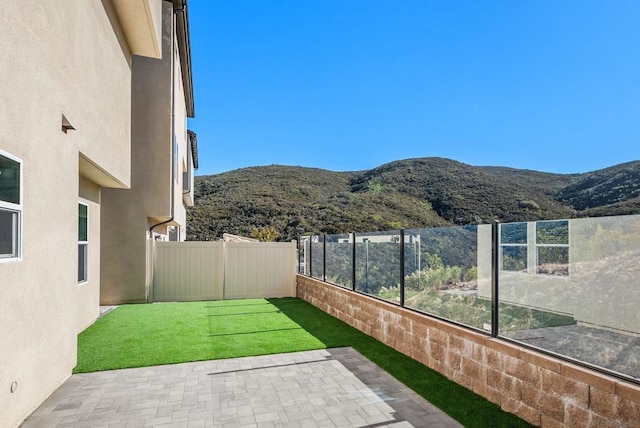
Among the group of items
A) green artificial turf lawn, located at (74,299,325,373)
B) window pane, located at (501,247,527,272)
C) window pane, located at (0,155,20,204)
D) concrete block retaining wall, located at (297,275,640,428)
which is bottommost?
green artificial turf lawn, located at (74,299,325,373)

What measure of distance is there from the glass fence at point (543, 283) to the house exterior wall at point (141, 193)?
730 cm

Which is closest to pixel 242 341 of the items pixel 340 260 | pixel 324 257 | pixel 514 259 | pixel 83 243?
pixel 340 260

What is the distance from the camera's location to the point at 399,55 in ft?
88.5

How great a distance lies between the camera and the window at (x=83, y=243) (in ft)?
23.6

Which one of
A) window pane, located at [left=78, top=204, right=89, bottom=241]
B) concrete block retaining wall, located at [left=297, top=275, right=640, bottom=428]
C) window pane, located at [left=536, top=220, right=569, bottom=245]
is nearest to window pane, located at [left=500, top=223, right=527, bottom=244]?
window pane, located at [left=536, top=220, right=569, bottom=245]

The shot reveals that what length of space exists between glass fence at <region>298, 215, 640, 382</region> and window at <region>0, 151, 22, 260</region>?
471cm

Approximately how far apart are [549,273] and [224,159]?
41559mm

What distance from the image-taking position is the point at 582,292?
346 centimetres

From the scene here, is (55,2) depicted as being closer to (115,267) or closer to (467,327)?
(467,327)

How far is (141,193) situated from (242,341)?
5.66 m

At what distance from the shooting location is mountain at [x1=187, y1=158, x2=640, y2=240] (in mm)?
30344

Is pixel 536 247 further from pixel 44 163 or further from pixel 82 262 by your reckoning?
pixel 82 262

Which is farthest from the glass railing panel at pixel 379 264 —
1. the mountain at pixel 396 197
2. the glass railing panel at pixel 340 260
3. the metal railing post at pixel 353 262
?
the mountain at pixel 396 197

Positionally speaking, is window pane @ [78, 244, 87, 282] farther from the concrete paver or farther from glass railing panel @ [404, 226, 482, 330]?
glass railing panel @ [404, 226, 482, 330]
